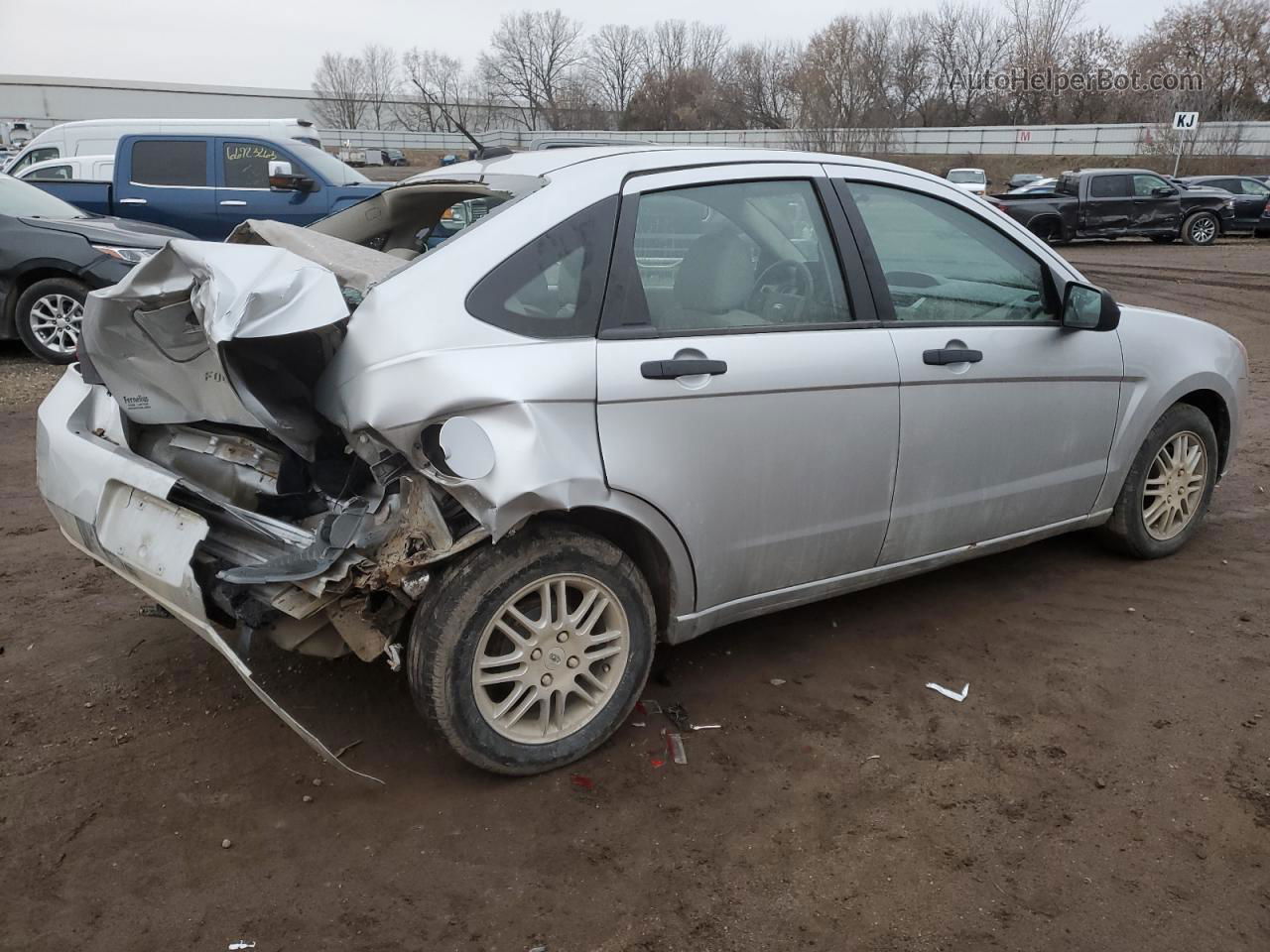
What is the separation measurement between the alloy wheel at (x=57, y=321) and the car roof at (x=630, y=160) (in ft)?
20.5

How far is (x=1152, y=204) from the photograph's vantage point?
21453mm

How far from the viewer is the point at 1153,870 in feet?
8.79

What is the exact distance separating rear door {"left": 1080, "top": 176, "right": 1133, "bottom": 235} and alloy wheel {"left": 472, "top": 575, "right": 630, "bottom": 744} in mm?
21244

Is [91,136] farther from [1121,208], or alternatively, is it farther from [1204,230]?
[1204,230]

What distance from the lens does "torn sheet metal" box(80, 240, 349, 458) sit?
2.68 meters

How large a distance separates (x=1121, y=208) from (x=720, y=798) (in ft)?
71.5

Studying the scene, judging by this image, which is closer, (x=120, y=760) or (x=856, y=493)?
(x=120, y=760)

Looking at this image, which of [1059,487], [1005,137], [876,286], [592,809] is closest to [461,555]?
[592,809]

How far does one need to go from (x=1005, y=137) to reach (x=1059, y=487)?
51638 mm

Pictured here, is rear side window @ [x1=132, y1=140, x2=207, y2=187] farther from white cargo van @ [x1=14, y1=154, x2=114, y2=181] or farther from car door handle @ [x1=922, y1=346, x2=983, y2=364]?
car door handle @ [x1=922, y1=346, x2=983, y2=364]

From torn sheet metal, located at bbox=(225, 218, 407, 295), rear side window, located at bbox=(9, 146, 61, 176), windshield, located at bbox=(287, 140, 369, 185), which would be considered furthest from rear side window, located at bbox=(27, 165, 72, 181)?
torn sheet metal, located at bbox=(225, 218, 407, 295)

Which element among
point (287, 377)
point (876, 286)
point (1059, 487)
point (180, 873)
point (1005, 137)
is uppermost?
point (1005, 137)

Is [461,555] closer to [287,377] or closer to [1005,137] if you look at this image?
[287,377]

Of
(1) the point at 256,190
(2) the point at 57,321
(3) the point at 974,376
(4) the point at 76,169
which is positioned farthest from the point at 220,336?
(4) the point at 76,169
